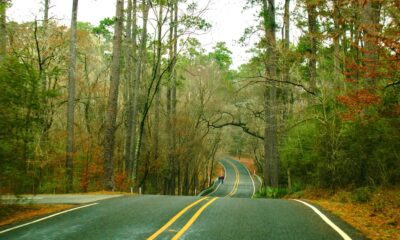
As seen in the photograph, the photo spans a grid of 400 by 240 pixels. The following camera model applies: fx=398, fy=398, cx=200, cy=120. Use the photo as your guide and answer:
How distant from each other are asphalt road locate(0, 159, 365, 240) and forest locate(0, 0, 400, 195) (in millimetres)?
3027

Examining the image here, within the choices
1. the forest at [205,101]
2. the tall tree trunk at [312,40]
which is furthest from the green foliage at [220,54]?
the tall tree trunk at [312,40]

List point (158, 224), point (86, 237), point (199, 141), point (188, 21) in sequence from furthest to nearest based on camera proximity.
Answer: point (199, 141) < point (188, 21) < point (158, 224) < point (86, 237)

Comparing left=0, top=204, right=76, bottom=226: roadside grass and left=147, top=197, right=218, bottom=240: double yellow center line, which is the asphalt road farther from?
left=0, top=204, right=76, bottom=226: roadside grass

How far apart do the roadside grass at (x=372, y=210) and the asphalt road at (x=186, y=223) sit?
48 centimetres

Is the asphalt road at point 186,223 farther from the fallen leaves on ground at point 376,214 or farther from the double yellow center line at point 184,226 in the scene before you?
the fallen leaves on ground at point 376,214

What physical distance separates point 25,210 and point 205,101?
3075 centimetres

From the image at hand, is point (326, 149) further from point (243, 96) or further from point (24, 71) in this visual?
point (243, 96)

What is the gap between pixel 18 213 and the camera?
1152 cm

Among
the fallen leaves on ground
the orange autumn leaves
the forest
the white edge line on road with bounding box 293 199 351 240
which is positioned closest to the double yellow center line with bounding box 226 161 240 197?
the forest

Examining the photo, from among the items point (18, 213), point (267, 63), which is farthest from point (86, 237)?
point (267, 63)

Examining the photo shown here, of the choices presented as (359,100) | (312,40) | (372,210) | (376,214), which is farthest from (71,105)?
(376,214)

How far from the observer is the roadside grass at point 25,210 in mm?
10664

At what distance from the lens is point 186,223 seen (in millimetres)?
8359

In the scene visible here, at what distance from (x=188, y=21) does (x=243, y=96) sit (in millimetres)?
15588
